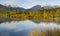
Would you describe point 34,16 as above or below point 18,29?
above

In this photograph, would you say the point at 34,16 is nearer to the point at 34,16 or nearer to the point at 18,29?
the point at 34,16

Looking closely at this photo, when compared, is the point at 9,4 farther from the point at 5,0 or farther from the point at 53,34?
the point at 53,34

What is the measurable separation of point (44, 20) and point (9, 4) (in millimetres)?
2239

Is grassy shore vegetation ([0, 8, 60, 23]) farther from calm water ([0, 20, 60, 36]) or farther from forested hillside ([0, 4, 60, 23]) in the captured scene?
calm water ([0, 20, 60, 36])

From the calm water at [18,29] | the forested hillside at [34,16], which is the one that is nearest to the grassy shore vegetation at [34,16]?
the forested hillside at [34,16]

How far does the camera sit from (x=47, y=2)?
6621mm

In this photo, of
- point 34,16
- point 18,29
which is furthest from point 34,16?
point 18,29

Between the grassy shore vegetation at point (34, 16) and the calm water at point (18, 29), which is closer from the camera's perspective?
the calm water at point (18, 29)

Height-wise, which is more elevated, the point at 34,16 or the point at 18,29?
the point at 34,16

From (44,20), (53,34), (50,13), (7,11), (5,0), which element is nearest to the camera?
(53,34)

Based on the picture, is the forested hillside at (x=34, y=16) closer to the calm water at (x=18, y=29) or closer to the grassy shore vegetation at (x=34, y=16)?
the grassy shore vegetation at (x=34, y=16)

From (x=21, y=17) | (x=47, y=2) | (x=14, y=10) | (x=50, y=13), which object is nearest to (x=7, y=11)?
(x=14, y=10)

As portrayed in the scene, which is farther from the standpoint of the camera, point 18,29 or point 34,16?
point 34,16

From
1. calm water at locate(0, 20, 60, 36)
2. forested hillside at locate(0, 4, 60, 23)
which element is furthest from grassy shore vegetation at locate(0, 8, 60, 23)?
calm water at locate(0, 20, 60, 36)
